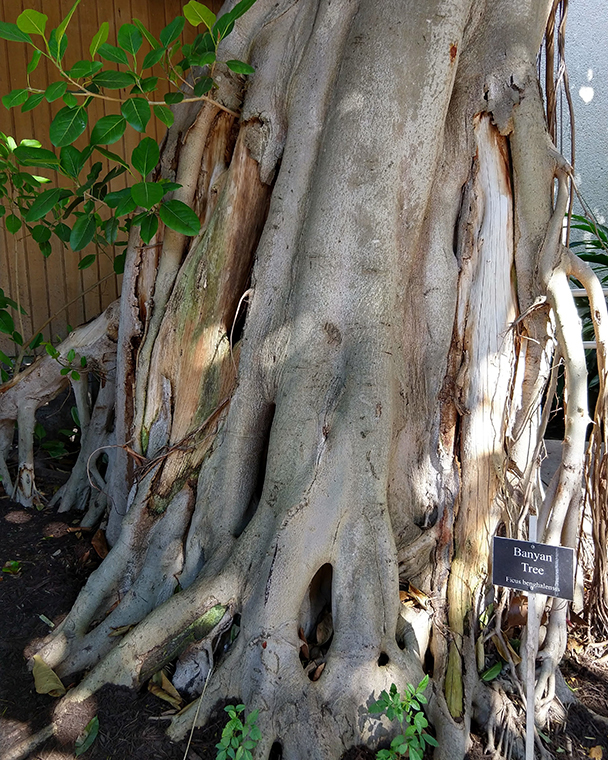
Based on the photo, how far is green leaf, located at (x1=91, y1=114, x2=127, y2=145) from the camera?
2221 mm

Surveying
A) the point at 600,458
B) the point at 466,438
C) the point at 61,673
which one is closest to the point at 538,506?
the point at 600,458

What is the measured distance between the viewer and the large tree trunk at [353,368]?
2273mm

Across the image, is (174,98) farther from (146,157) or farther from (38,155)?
(38,155)

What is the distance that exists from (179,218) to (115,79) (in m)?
0.50

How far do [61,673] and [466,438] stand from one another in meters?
1.70

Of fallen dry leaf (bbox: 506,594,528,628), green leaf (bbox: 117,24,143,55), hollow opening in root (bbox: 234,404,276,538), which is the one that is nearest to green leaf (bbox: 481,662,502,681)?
fallen dry leaf (bbox: 506,594,528,628)

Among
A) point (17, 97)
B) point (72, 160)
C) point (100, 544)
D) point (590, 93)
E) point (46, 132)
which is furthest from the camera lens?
point (590, 93)

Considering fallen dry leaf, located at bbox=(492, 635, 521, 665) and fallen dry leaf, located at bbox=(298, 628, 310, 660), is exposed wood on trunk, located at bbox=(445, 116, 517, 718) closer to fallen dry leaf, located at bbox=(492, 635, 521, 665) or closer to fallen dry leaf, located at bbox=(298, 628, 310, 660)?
fallen dry leaf, located at bbox=(492, 635, 521, 665)

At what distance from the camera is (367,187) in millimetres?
2414

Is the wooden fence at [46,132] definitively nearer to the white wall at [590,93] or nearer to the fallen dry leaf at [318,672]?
the fallen dry leaf at [318,672]

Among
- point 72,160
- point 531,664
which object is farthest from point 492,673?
point 72,160

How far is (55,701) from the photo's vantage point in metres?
2.27

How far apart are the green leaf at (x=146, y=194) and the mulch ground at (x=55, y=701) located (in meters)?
1.60

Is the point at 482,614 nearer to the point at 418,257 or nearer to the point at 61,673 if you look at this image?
the point at 418,257
